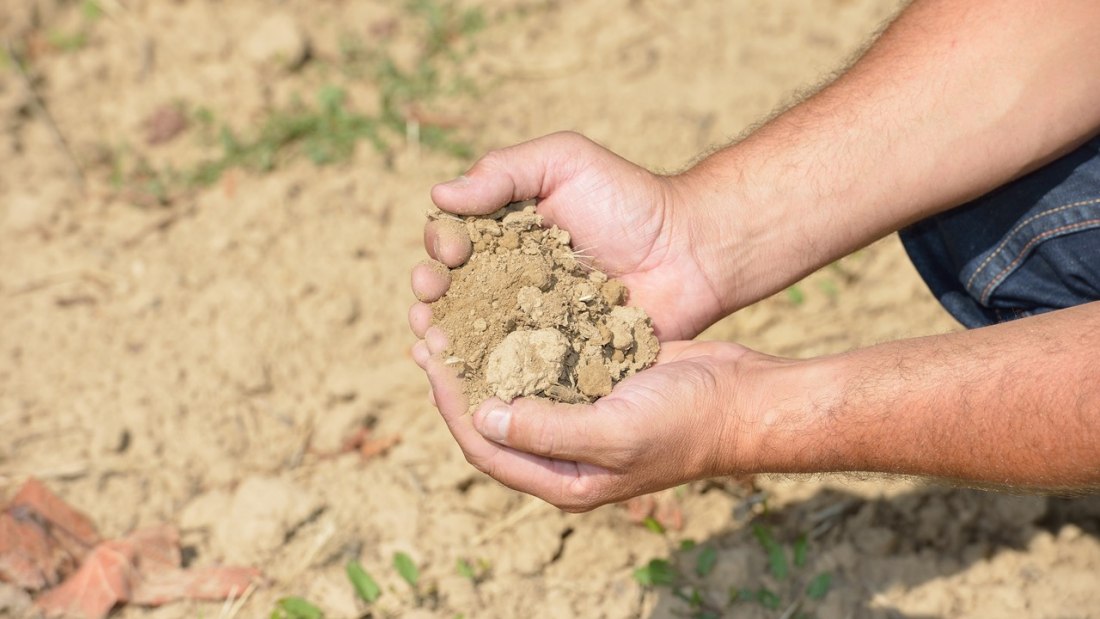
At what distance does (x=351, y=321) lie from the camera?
10.5 ft

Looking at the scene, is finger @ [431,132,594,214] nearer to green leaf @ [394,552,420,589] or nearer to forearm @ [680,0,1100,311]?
forearm @ [680,0,1100,311]

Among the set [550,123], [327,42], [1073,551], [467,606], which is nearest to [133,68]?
[327,42]

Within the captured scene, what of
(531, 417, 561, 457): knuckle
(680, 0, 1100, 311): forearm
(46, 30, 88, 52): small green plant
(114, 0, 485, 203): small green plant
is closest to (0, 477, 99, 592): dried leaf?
(114, 0, 485, 203): small green plant

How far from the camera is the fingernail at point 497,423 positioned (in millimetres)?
1913

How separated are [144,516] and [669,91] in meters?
2.47

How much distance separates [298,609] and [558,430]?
0.96m

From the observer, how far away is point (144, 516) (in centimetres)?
269

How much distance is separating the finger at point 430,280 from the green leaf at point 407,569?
0.77 metres

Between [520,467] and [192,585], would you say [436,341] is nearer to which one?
[520,467]

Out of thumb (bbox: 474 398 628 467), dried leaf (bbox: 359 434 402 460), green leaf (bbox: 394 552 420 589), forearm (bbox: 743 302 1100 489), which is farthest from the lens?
dried leaf (bbox: 359 434 402 460)

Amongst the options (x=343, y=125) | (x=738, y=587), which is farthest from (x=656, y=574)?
(x=343, y=125)

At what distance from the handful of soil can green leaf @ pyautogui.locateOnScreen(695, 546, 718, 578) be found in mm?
653

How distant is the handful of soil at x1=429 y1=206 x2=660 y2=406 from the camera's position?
2.00 m

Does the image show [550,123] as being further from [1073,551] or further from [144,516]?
[1073,551]
